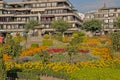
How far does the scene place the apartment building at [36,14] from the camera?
408ft

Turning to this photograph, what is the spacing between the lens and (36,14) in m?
126

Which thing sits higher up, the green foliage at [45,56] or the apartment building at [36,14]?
the apartment building at [36,14]

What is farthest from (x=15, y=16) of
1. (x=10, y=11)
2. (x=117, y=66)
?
(x=117, y=66)

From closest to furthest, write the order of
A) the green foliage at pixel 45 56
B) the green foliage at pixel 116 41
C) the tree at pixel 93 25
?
the green foliage at pixel 45 56 → the green foliage at pixel 116 41 → the tree at pixel 93 25

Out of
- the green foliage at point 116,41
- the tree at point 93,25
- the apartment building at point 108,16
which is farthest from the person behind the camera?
the apartment building at point 108,16

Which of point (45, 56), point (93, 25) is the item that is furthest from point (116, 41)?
point (93, 25)

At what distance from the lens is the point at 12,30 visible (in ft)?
415

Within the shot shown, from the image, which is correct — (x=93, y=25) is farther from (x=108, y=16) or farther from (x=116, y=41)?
(x=116, y=41)

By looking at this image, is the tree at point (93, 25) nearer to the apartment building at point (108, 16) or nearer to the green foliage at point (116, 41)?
the apartment building at point (108, 16)

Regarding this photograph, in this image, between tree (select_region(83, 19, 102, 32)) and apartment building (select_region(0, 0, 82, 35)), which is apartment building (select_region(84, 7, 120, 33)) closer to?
apartment building (select_region(0, 0, 82, 35))

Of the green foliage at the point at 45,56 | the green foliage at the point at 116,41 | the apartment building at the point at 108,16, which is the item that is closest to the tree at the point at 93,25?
the apartment building at the point at 108,16

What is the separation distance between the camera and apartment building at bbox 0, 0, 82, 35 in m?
124

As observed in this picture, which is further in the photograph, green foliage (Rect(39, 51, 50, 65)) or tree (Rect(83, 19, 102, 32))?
tree (Rect(83, 19, 102, 32))

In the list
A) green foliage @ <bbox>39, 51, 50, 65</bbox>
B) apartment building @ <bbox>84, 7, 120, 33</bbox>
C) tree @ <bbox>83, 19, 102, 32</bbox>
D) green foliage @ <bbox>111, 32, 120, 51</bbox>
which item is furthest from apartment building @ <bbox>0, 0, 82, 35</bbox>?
green foliage @ <bbox>39, 51, 50, 65</bbox>
